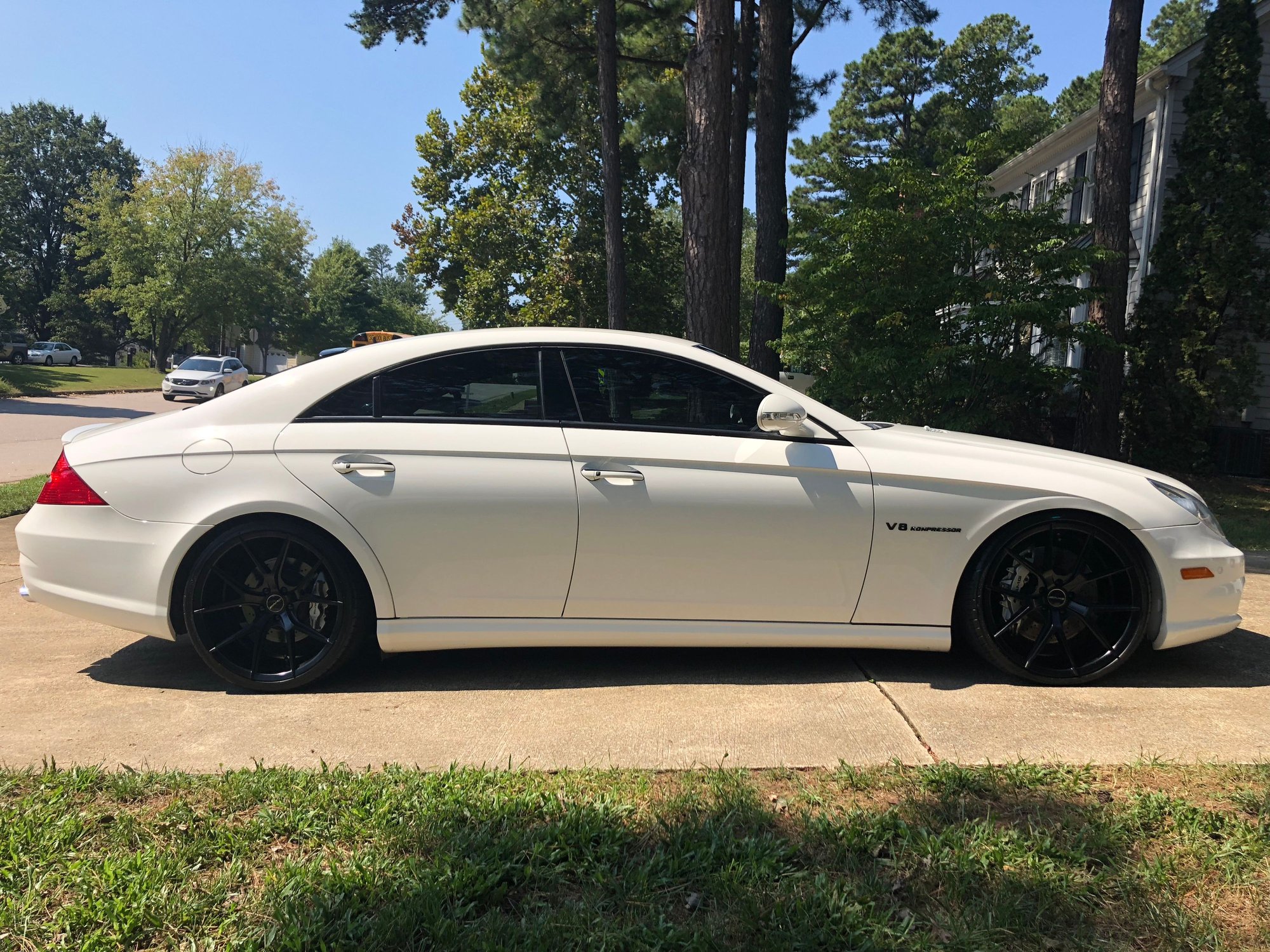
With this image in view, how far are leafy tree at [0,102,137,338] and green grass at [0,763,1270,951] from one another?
80775mm

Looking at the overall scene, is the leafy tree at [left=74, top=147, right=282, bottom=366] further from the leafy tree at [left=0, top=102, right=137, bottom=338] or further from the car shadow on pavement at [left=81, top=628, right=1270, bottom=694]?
the car shadow on pavement at [left=81, top=628, right=1270, bottom=694]

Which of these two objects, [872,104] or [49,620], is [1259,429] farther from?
[872,104]

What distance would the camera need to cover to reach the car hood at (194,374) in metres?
31.9

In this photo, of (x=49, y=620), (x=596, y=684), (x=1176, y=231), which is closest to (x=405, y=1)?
(x=1176, y=231)

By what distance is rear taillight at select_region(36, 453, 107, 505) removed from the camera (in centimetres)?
396

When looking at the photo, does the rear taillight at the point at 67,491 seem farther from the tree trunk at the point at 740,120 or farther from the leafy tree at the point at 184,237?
the leafy tree at the point at 184,237

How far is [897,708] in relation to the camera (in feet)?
12.1

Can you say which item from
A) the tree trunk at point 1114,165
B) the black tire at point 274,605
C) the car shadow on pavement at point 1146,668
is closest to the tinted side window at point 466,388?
the black tire at point 274,605

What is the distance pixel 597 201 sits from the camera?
1425 inches

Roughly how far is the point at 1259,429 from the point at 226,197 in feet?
168

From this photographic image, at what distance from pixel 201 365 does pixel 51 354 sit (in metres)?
30.5

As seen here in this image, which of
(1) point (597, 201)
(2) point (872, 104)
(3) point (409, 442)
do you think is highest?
(2) point (872, 104)

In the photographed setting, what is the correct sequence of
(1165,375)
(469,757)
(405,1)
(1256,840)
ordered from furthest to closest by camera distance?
(405,1) < (1165,375) < (469,757) < (1256,840)

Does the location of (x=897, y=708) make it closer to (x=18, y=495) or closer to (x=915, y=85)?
(x=18, y=495)
